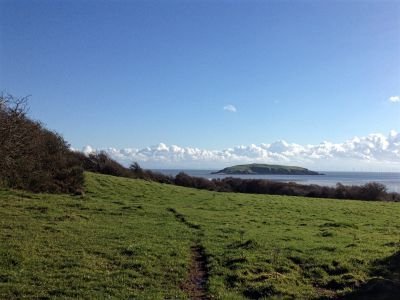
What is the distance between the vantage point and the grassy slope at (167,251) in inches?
461

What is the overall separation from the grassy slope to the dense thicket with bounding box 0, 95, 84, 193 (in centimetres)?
226

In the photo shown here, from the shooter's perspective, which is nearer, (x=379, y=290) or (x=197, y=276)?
(x=379, y=290)

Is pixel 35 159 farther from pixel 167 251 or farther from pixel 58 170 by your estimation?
pixel 167 251

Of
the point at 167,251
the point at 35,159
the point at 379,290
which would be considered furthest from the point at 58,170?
the point at 379,290

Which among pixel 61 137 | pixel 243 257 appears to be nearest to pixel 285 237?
pixel 243 257

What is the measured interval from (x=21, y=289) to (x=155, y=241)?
7.47 meters

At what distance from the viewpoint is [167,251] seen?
16.1 m

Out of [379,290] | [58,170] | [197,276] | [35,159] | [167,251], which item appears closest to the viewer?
[379,290]

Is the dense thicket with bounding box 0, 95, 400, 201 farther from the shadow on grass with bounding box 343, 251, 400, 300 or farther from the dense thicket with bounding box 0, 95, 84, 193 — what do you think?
the shadow on grass with bounding box 343, 251, 400, 300

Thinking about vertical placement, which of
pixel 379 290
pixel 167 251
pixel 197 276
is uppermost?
pixel 379 290

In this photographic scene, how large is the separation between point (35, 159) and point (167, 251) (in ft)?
53.1

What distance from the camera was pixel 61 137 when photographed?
42219mm

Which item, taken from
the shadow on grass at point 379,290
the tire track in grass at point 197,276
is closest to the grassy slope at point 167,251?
the tire track in grass at point 197,276

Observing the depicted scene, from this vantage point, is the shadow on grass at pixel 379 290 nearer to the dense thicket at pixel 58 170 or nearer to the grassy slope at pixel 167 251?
the grassy slope at pixel 167 251
